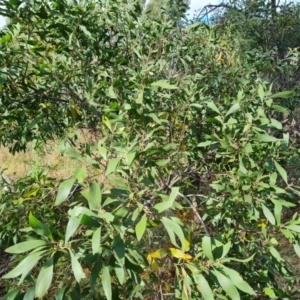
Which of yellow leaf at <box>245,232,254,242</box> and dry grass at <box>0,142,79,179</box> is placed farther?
dry grass at <box>0,142,79,179</box>

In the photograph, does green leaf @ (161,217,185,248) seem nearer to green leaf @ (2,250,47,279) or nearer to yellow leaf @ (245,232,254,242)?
green leaf @ (2,250,47,279)

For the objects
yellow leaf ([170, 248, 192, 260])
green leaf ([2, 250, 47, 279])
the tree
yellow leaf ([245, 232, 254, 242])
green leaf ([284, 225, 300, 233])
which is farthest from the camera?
the tree

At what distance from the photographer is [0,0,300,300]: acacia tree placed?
0.95m

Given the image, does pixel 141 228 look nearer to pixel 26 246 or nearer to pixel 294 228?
pixel 26 246

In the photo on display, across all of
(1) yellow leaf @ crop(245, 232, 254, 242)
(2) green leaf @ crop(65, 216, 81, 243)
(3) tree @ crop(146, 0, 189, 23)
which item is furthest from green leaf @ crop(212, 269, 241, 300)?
(3) tree @ crop(146, 0, 189, 23)

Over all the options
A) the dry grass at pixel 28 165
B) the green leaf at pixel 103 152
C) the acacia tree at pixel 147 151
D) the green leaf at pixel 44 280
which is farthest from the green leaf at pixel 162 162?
the dry grass at pixel 28 165

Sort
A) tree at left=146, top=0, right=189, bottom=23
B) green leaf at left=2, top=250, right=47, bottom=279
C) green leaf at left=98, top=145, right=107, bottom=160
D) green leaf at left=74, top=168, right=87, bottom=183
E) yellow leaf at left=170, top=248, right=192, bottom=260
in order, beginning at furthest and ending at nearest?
tree at left=146, top=0, right=189, bottom=23 → yellow leaf at left=170, top=248, right=192, bottom=260 → green leaf at left=98, top=145, right=107, bottom=160 → green leaf at left=74, top=168, right=87, bottom=183 → green leaf at left=2, top=250, right=47, bottom=279

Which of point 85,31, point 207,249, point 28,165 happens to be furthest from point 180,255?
point 28,165

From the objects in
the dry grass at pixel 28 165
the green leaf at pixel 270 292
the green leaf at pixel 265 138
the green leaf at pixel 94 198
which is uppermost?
the green leaf at pixel 265 138

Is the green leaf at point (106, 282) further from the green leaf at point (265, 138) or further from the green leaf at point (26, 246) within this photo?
the green leaf at point (265, 138)

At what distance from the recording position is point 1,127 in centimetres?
185

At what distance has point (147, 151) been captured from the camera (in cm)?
103

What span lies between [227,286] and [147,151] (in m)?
0.35

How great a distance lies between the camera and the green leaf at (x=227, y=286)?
879mm
